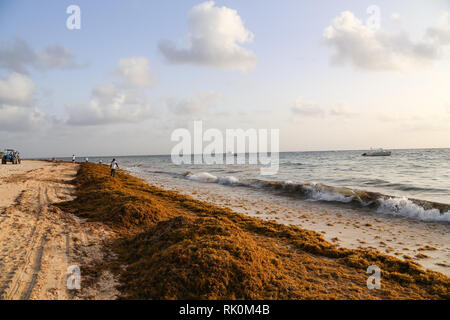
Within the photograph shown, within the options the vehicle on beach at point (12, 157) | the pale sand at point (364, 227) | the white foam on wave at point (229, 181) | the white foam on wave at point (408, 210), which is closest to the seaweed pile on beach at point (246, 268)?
the pale sand at point (364, 227)

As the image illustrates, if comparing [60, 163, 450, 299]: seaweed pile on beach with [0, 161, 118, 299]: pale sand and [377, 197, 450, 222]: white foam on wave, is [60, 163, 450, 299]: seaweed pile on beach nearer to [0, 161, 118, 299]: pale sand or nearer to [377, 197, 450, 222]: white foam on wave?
[0, 161, 118, 299]: pale sand

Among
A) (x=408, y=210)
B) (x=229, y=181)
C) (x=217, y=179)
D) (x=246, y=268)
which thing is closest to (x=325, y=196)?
(x=408, y=210)

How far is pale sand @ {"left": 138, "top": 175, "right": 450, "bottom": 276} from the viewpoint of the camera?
7550mm

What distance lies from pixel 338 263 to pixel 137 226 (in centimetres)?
690

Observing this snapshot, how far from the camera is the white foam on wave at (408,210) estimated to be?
11.3 meters

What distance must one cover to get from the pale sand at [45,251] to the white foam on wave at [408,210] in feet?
45.2

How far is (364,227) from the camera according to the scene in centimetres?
1038

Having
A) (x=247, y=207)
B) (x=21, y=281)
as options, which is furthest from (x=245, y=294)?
(x=247, y=207)

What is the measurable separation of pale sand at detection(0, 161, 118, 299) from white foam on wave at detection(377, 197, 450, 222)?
45.2 ft

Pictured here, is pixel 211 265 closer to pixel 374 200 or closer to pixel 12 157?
pixel 374 200

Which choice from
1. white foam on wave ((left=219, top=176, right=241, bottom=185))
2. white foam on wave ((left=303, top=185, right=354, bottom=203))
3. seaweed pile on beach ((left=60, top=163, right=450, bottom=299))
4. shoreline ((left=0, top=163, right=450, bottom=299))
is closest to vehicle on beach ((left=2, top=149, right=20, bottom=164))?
white foam on wave ((left=219, top=176, right=241, bottom=185))

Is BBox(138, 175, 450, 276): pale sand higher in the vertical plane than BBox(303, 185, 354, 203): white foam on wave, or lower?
lower
